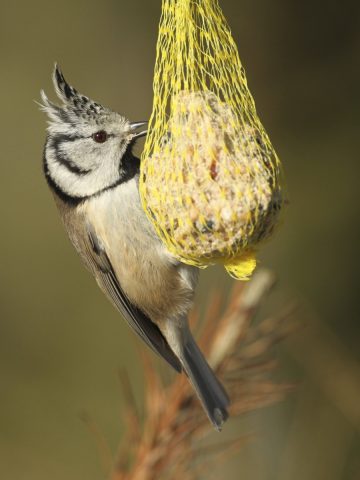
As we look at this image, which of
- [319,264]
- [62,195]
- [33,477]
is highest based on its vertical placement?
[62,195]

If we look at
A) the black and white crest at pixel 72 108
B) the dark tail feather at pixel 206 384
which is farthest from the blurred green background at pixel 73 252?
the black and white crest at pixel 72 108

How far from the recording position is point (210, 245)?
6.89 ft

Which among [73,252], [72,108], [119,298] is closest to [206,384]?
[119,298]

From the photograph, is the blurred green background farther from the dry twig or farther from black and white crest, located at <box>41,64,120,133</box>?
the dry twig

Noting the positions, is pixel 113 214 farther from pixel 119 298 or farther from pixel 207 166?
pixel 207 166

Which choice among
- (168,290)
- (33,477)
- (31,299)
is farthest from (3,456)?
(168,290)

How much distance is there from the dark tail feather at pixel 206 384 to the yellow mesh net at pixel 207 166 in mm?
374

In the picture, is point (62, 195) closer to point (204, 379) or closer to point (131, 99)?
point (204, 379)

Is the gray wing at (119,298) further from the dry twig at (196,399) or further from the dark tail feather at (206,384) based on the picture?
the dry twig at (196,399)

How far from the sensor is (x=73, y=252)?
5.38 metres

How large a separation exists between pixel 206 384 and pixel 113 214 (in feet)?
1.93

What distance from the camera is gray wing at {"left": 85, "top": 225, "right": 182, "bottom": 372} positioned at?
2.64 m

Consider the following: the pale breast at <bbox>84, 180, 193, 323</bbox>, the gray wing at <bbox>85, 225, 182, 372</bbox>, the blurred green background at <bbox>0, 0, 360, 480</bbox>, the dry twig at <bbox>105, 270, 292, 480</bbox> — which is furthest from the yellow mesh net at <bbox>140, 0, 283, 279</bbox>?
the blurred green background at <bbox>0, 0, 360, 480</bbox>

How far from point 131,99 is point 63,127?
96.9 inches
